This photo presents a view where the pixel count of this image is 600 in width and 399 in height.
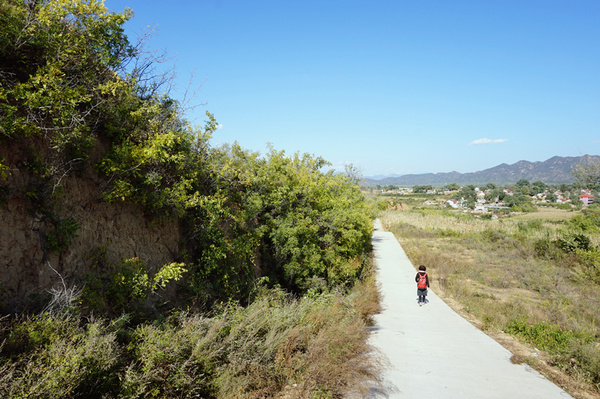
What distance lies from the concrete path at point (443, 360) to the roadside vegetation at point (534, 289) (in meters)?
0.61

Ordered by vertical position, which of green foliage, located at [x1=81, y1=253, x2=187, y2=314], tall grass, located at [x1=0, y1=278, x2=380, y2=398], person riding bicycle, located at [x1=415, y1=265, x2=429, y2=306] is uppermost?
green foliage, located at [x1=81, y1=253, x2=187, y2=314]

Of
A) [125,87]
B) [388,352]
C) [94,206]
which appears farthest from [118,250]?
[388,352]

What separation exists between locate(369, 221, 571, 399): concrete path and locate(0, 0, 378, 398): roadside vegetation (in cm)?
65

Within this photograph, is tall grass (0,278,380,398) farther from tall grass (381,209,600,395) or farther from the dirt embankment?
tall grass (381,209,600,395)

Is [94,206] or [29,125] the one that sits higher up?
[29,125]

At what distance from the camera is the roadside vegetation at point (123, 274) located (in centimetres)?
392

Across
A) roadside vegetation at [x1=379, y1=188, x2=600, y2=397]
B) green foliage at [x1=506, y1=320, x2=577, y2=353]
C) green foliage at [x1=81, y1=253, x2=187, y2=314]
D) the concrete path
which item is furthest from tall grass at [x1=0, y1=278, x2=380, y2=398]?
green foliage at [x1=506, y1=320, x2=577, y2=353]

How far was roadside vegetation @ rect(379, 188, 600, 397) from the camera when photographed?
21.2 feet

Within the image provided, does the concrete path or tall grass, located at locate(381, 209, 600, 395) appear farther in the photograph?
tall grass, located at locate(381, 209, 600, 395)

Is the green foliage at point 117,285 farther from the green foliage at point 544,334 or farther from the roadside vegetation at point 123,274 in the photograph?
the green foliage at point 544,334

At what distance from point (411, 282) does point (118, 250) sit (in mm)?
11315

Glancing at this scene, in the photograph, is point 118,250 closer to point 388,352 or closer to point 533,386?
point 388,352

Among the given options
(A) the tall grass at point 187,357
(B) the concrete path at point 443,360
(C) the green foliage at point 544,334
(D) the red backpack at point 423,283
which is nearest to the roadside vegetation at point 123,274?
(A) the tall grass at point 187,357

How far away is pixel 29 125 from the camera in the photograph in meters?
4.78
